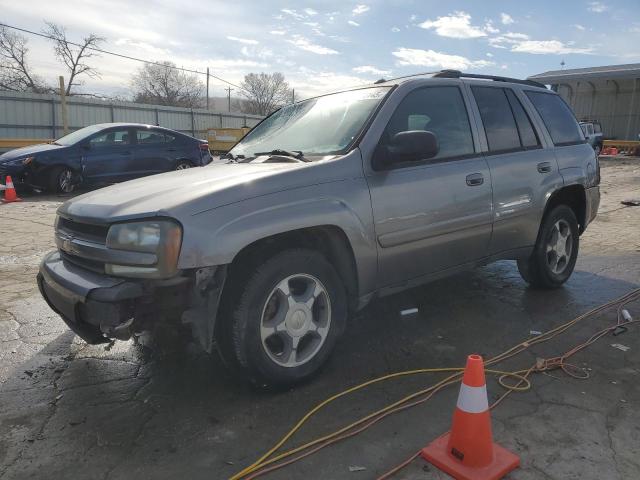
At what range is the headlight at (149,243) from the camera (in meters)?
2.55

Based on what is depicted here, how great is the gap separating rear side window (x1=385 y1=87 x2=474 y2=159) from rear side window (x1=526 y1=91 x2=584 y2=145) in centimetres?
115

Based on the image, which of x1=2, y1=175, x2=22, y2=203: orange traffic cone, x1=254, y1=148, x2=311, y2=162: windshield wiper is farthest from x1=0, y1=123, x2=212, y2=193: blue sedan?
x1=254, y1=148, x2=311, y2=162: windshield wiper

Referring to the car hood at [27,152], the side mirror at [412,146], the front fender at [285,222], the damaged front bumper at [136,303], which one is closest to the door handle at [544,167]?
the side mirror at [412,146]

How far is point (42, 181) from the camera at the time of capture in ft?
34.6

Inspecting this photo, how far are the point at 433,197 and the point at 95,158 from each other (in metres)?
9.32

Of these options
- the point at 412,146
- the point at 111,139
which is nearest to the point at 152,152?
the point at 111,139

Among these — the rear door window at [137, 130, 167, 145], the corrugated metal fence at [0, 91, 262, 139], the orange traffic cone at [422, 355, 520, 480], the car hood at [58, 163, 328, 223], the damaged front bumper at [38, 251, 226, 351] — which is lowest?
the orange traffic cone at [422, 355, 520, 480]

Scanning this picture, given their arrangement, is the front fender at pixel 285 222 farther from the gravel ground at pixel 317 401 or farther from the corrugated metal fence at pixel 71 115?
the corrugated metal fence at pixel 71 115

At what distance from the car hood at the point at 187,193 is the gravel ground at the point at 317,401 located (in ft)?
3.50

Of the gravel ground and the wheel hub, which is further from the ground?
the wheel hub

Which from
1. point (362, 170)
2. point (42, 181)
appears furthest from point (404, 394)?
point (42, 181)

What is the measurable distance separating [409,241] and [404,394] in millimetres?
987

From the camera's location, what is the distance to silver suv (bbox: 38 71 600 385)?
2641 mm

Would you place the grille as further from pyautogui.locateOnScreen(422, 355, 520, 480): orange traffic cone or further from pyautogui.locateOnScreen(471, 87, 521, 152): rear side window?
pyautogui.locateOnScreen(471, 87, 521, 152): rear side window
